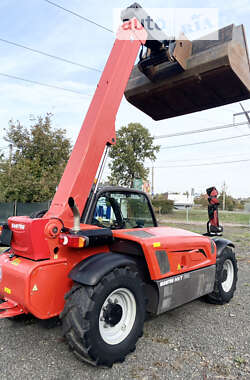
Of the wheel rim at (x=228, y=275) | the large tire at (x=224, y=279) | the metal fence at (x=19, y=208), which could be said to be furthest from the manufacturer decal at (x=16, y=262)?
the metal fence at (x=19, y=208)

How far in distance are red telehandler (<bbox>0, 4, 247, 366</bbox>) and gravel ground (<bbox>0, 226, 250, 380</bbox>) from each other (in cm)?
19

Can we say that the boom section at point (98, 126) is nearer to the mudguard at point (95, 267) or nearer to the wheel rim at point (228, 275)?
the mudguard at point (95, 267)

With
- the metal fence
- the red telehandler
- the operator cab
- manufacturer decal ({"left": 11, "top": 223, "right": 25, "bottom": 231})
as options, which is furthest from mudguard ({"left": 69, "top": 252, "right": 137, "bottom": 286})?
the metal fence

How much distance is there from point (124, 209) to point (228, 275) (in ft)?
7.23

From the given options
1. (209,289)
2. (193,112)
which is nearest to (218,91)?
(193,112)

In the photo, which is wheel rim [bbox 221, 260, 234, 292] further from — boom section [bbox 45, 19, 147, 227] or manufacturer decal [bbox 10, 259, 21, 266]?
manufacturer decal [bbox 10, 259, 21, 266]

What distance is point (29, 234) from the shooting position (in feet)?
8.84

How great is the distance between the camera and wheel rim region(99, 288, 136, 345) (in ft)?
9.32

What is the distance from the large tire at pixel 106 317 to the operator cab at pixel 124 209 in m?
1.01

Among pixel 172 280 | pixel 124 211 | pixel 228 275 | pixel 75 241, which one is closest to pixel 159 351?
pixel 172 280

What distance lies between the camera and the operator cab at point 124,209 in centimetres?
384

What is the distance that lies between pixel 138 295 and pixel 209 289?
158 cm

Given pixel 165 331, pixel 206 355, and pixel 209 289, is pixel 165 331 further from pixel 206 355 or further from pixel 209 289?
pixel 209 289

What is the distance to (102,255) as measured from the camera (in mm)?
2979
